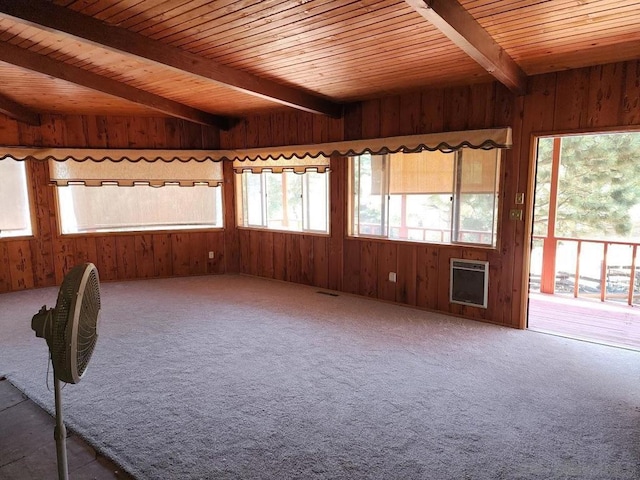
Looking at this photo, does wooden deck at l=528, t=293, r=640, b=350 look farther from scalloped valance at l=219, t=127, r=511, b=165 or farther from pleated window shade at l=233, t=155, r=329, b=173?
pleated window shade at l=233, t=155, r=329, b=173

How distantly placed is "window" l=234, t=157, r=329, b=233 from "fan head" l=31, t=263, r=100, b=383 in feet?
13.4

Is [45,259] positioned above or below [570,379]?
above

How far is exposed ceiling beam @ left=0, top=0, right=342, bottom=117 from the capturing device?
2578 millimetres

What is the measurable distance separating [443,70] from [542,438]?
9.57ft

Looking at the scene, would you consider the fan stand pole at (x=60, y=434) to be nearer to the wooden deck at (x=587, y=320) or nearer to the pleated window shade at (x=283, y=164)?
the wooden deck at (x=587, y=320)

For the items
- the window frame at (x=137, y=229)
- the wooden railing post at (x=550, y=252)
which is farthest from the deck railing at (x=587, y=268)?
the window frame at (x=137, y=229)

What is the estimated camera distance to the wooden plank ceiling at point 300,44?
2.51 m

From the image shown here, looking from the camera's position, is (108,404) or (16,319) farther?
(16,319)

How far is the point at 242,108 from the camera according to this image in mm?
5398

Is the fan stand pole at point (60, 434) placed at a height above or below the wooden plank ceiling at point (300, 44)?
below

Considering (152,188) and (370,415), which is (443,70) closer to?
(370,415)

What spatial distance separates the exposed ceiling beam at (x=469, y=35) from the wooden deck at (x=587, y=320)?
2.36 meters

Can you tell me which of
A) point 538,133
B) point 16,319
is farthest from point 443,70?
point 16,319

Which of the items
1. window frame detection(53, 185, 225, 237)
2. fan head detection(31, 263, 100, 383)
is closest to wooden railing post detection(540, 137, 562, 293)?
window frame detection(53, 185, 225, 237)
